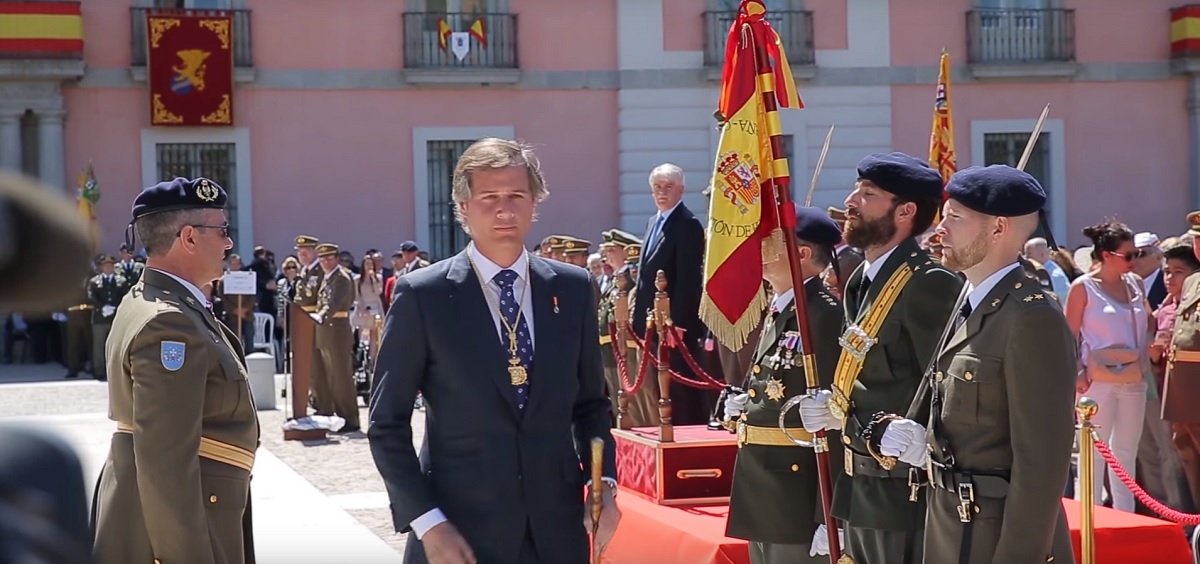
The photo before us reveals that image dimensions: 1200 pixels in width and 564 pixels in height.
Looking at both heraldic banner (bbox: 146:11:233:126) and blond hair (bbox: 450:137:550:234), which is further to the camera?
heraldic banner (bbox: 146:11:233:126)

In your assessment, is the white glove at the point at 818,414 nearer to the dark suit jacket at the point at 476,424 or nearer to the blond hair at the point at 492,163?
the dark suit jacket at the point at 476,424

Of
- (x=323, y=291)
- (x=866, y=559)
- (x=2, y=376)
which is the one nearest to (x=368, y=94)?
(x=2, y=376)

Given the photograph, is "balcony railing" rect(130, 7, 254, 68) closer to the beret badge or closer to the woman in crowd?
the woman in crowd

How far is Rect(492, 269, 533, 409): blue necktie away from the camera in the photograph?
12.2 ft

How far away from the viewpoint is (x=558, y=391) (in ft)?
12.3

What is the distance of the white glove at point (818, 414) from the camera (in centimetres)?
473

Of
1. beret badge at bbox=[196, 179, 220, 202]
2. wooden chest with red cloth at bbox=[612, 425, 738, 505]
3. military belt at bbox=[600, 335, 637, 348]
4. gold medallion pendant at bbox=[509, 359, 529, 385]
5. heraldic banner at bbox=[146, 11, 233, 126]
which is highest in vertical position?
heraldic banner at bbox=[146, 11, 233, 126]

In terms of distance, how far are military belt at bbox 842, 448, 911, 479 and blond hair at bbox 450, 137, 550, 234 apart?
1.46 metres

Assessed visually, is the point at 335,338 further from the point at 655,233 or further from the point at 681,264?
the point at 681,264

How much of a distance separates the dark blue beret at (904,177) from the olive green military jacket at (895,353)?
0.19 meters

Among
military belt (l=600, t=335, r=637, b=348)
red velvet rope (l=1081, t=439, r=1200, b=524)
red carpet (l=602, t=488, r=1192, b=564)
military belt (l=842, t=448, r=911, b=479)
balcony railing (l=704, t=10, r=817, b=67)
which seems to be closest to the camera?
military belt (l=842, t=448, r=911, b=479)

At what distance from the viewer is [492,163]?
375 cm

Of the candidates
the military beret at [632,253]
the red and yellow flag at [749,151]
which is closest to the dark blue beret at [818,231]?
the red and yellow flag at [749,151]

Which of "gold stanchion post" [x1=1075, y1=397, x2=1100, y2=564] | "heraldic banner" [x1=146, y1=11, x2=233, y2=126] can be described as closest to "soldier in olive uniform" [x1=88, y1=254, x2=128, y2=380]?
"heraldic banner" [x1=146, y1=11, x2=233, y2=126]
